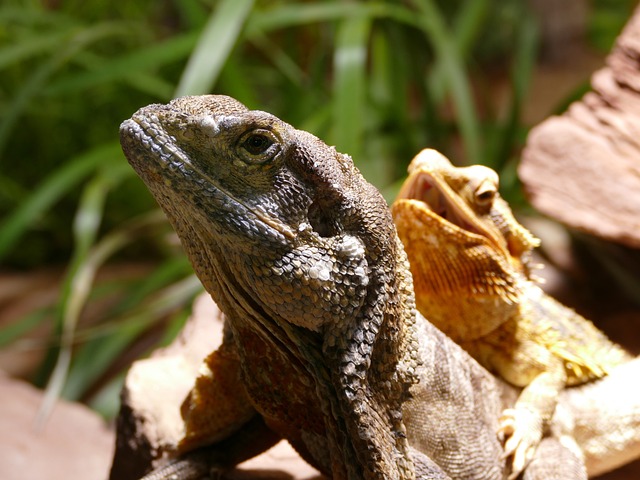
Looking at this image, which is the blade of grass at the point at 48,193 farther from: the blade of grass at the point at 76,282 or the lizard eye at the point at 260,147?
the lizard eye at the point at 260,147

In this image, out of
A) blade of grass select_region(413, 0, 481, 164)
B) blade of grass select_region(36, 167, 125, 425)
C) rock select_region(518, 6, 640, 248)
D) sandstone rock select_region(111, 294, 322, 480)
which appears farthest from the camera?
blade of grass select_region(413, 0, 481, 164)

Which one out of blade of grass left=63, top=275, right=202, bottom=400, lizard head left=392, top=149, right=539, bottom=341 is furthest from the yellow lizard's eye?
blade of grass left=63, top=275, right=202, bottom=400

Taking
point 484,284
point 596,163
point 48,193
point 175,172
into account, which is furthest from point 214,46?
point 175,172

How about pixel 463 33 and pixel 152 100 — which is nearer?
pixel 463 33

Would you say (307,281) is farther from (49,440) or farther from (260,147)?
(49,440)

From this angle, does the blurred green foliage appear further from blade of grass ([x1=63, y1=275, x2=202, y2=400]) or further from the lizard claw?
the lizard claw
